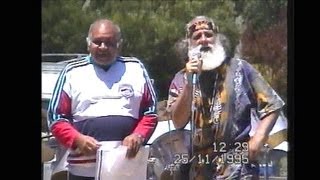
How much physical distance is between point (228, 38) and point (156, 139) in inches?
33.4

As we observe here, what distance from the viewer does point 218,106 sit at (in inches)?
227

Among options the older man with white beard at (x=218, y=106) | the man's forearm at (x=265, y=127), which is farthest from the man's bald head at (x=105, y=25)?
the man's forearm at (x=265, y=127)

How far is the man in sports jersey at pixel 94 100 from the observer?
18.8 feet

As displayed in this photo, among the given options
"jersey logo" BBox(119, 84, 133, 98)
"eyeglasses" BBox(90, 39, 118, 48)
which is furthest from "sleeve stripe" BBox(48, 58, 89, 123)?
"jersey logo" BBox(119, 84, 133, 98)

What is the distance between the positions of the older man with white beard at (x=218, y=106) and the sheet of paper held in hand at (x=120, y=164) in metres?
0.32

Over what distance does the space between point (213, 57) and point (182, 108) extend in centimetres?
41

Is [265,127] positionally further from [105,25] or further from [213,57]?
[105,25]

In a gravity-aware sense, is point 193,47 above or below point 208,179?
above

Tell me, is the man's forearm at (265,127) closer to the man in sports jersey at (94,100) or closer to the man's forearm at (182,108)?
the man's forearm at (182,108)

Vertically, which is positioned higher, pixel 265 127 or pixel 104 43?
pixel 104 43

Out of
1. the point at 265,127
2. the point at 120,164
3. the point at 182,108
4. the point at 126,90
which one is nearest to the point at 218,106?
the point at 182,108
